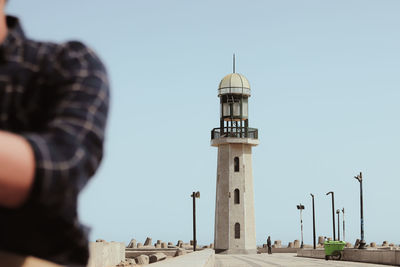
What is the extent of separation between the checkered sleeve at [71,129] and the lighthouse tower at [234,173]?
191 ft

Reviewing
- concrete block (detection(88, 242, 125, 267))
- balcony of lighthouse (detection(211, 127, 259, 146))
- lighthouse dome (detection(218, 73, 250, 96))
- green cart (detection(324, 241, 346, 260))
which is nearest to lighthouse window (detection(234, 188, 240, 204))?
balcony of lighthouse (detection(211, 127, 259, 146))

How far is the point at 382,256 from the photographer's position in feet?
113

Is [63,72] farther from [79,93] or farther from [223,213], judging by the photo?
[223,213]

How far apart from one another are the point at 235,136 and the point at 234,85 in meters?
4.67

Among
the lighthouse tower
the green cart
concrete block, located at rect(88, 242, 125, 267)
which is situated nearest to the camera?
concrete block, located at rect(88, 242, 125, 267)

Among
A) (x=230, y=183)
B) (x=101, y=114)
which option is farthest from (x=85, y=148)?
(x=230, y=183)

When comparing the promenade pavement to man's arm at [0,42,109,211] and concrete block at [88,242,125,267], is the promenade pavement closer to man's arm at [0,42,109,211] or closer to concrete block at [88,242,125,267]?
concrete block at [88,242,125,267]

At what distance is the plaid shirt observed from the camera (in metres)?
1.44

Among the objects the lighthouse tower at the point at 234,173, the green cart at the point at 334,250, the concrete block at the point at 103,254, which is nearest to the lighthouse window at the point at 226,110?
the lighthouse tower at the point at 234,173

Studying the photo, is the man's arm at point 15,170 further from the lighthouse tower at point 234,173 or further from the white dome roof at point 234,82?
the white dome roof at point 234,82

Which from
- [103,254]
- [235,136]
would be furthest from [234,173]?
[103,254]

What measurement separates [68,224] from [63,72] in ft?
1.26

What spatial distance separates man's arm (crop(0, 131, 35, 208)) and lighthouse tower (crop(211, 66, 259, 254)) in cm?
5857

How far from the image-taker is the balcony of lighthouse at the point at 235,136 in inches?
2376
